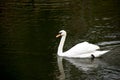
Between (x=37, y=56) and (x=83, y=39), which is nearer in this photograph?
(x=37, y=56)

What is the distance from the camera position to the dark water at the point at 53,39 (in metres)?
19.8

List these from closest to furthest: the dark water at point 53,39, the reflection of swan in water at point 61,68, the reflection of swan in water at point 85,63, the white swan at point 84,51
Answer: the reflection of swan in water at point 61,68 < the dark water at point 53,39 < the reflection of swan in water at point 85,63 < the white swan at point 84,51

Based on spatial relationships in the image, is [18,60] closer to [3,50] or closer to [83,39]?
[3,50]

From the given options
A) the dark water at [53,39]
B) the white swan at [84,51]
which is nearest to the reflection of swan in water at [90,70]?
the dark water at [53,39]

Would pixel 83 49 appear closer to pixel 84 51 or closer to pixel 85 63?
pixel 84 51

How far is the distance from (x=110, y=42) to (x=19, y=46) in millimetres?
4970

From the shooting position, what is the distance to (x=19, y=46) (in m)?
24.5

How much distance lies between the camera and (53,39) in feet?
86.5

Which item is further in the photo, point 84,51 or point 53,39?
point 53,39

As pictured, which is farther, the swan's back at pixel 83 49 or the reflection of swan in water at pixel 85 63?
the swan's back at pixel 83 49

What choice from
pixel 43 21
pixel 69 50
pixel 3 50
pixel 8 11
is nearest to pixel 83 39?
pixel 69 50

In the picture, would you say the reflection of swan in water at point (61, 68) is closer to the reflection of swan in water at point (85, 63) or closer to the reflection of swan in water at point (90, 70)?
the reflection of swan in water at point (90, 70)

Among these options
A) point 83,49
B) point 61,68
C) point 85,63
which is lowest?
point 85,63

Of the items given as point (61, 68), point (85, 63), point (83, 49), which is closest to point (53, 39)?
point (83, 49)
